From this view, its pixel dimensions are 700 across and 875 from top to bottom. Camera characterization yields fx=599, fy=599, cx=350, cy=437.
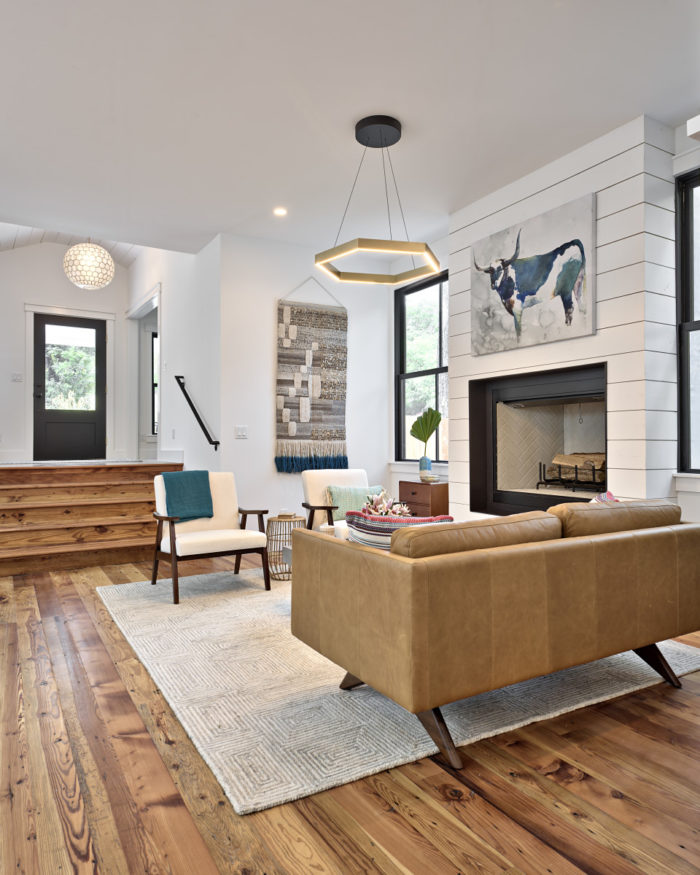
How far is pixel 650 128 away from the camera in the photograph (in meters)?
3.66

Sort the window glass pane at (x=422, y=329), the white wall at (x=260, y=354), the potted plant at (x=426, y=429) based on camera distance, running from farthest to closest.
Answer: the window glass pane at (x=422, y=329) < the white wall at (x=260, y=354) < the potted plant at (x=426, y=429)

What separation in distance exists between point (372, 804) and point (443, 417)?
4.51 m

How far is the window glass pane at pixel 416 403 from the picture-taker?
6172 mm

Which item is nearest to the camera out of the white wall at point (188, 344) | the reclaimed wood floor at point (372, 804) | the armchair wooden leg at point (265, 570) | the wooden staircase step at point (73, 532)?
the reclaimed wood floor at point (372, 804)

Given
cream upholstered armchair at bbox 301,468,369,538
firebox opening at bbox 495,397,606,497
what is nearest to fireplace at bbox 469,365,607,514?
firebox opening at bbox 495,397,606,497

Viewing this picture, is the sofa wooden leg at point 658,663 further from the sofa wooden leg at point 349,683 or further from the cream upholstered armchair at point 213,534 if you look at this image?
the cream upholstered armchair at point 213,534

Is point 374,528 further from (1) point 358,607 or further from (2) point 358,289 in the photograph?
(2) point 358,289

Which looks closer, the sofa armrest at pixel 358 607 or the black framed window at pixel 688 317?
the sofa armrest at pixel 358 607

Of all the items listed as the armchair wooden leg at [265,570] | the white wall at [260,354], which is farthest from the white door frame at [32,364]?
the armchair wooden leg at [265,570]

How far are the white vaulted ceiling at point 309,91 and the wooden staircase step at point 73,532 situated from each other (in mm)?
2717

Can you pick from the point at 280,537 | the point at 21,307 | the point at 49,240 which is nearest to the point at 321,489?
the point at 280,537

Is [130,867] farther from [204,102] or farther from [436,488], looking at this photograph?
[436,488]

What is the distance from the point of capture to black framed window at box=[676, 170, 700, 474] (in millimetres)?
3707

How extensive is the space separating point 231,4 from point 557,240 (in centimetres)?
251
